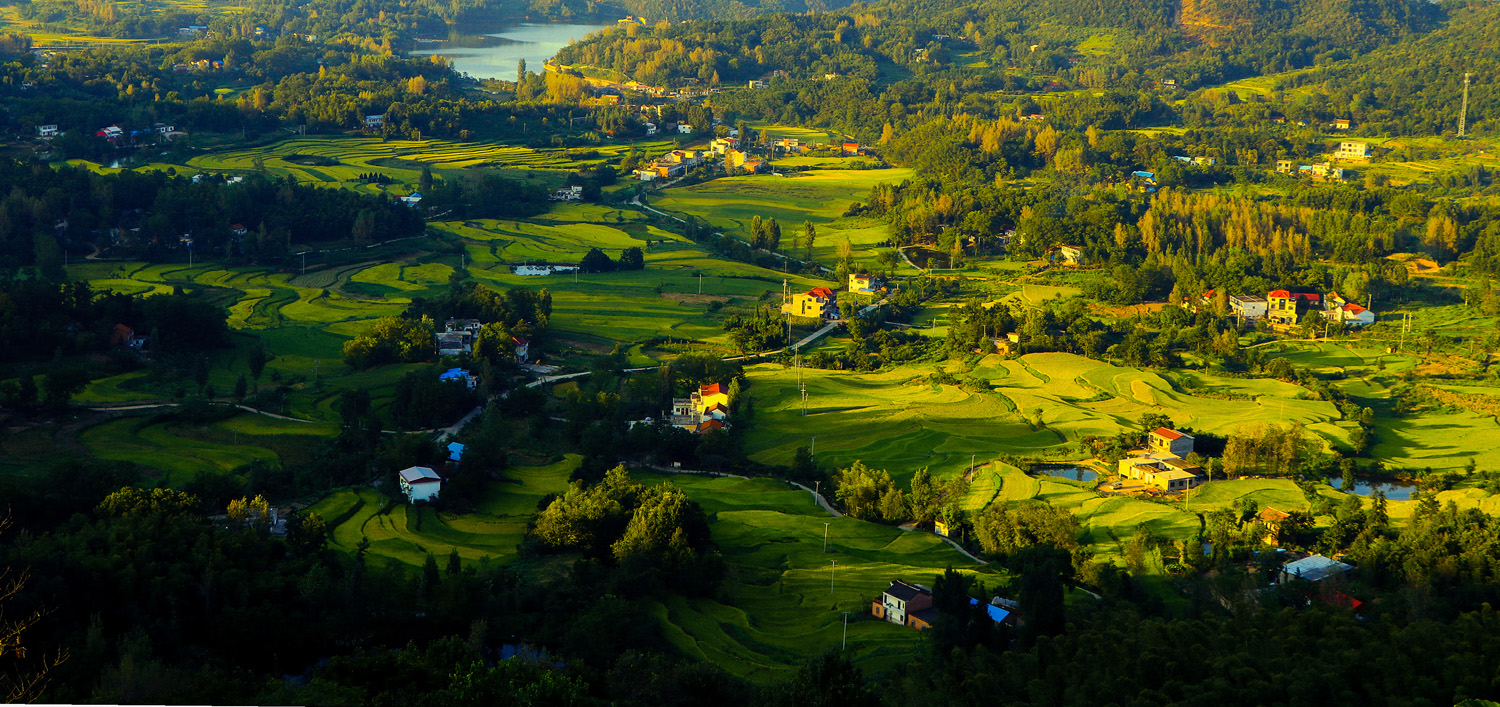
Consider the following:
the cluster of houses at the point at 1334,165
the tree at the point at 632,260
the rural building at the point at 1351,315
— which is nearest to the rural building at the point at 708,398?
the tree at the point at 632,260

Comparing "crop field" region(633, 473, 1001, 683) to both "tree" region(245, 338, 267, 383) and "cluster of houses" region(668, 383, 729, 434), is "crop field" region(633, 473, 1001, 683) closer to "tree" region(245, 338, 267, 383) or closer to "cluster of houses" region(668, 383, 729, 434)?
"cluster of houses" region(668, 383, 729, 434)

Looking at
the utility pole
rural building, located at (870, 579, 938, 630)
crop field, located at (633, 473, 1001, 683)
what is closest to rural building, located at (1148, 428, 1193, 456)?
crop field, located at (633, 473, 1001, 683)

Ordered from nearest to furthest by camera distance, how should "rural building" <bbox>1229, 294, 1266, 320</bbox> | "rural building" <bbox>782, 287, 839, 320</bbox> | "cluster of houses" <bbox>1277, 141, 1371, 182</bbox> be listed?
"rural building" <bbox>782, 287, 839, 320</bbox>
"rural building" <bbox>1229, 294, 1266, 320</bbox>
"cluster of houses" <bbox>1277, 141, 1371, 182</bbox>

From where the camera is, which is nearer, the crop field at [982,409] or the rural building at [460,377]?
the crop field at [982,409]

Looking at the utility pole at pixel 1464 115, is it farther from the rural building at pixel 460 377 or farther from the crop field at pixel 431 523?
the crop field at pixel 431 523

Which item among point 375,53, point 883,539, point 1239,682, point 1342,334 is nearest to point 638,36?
point 375,53

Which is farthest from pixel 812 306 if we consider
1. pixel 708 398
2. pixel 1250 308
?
pixel 1250 308

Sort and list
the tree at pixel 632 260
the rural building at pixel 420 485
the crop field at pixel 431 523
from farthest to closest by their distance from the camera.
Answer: the tree at pixel 632 260 < the rural building at pixel 420 485 < the crop field at pixel 431 523
